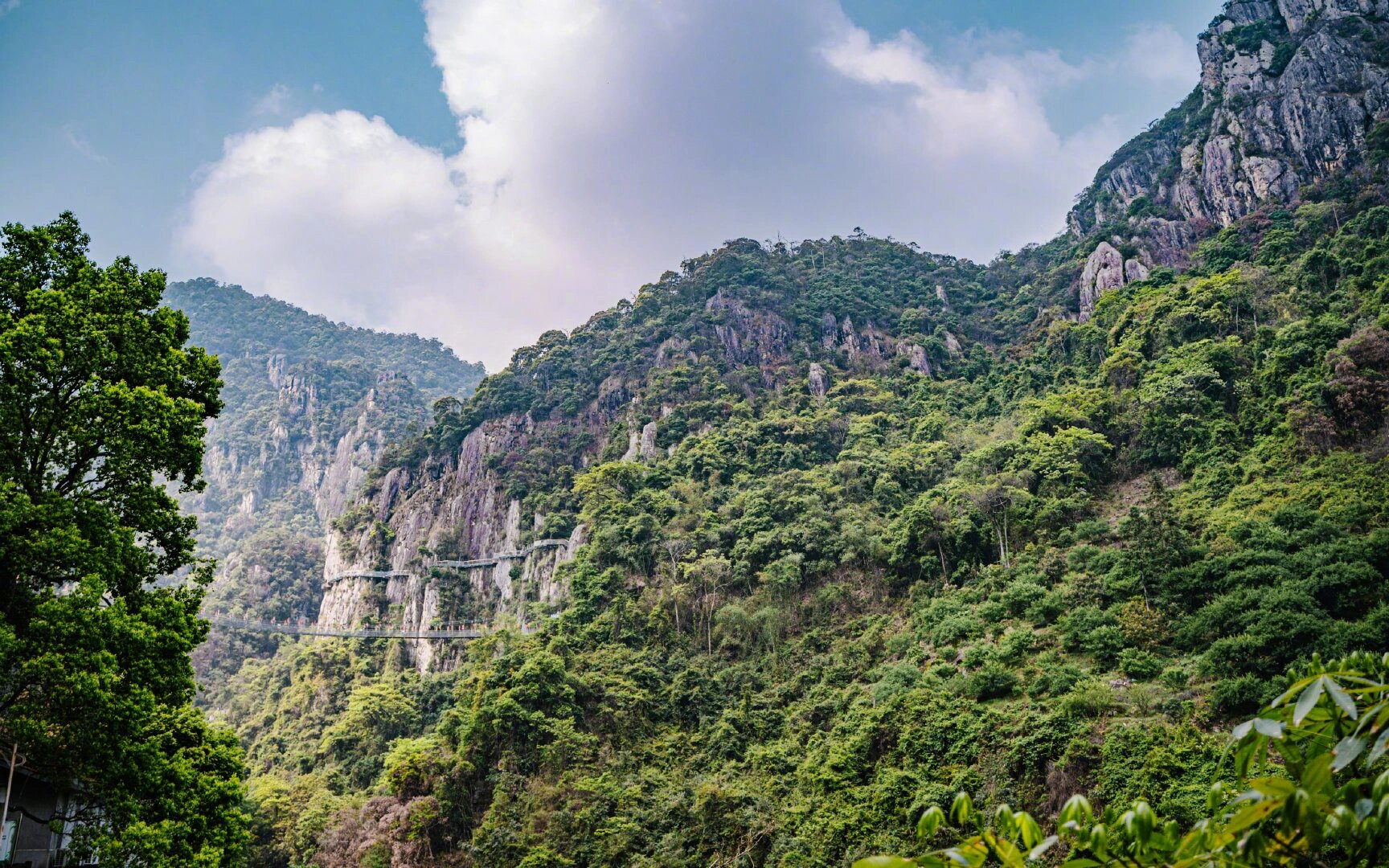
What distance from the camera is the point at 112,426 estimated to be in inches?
263

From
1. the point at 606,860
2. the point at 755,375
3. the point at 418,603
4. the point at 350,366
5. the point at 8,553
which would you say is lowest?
the point at 606,860

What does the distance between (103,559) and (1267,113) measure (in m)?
41.2

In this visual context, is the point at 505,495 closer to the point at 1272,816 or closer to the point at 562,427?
the point at 562,427

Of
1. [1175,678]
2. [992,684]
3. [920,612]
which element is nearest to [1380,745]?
[1175,678]

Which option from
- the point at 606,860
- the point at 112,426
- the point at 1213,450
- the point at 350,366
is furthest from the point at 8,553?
the point at 350,366

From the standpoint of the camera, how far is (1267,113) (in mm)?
33344

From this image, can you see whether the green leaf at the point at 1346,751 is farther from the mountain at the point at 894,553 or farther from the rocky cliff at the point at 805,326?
the rocky cliff at the point at 805,326

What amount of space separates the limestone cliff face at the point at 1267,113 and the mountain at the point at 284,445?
3932 centimetres

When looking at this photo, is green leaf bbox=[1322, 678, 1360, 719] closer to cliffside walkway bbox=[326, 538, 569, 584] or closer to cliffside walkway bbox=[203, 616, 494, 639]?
cliffside walkway bbox=[326, 538, 569, 584]

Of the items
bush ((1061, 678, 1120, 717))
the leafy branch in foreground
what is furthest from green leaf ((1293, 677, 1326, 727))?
bush ((1061, 678, 1120, 717))

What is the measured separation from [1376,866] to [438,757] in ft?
65.4

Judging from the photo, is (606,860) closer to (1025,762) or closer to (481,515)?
(1025,762)

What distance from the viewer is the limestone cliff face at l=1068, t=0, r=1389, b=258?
30516 millimetres

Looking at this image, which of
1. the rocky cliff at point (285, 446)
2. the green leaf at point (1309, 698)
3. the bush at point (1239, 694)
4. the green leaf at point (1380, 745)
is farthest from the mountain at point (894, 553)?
the rocky cliff at point (285, 446)
